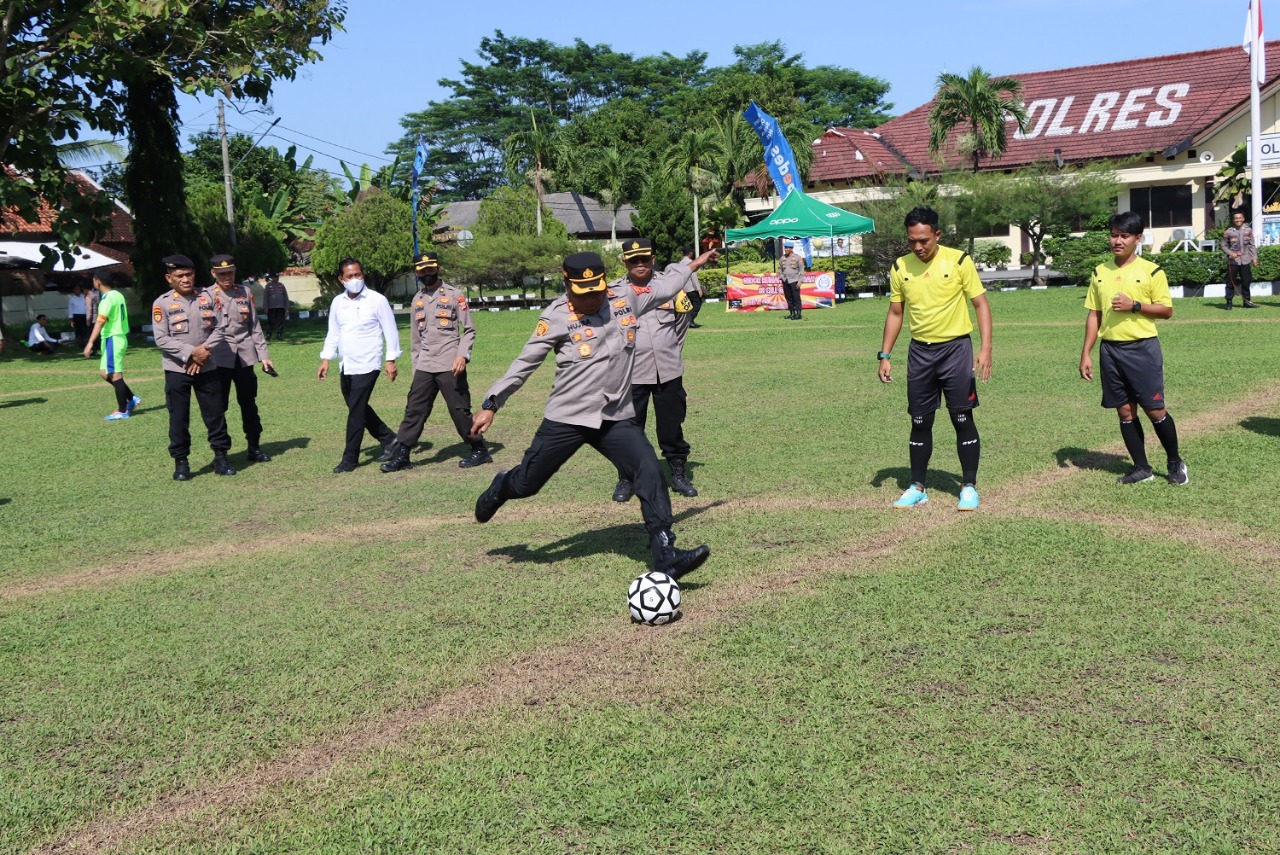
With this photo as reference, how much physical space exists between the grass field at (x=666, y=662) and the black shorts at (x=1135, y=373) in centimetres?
64

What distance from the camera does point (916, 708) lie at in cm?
477

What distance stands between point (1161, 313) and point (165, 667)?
6765 millimetres

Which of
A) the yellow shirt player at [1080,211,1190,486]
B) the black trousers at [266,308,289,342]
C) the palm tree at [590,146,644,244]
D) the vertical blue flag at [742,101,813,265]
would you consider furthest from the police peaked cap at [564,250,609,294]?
the palm tree at [590,146,644,244]

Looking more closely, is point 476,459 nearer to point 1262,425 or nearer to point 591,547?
point 591,547

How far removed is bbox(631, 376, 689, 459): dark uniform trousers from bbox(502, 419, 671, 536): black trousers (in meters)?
2.27

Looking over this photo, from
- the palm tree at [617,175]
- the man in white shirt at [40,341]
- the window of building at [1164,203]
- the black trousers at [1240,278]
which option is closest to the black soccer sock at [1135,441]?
the black trousers at [1240,278]

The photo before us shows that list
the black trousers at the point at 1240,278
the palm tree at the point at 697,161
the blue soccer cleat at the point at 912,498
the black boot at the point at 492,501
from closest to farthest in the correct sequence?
1. the black boot at the point at 492,501
2. the blue soccer cleat at the point at 912,498
3. the black trousers at the point at 1240,278
4. the palm tree at the point at 697,161

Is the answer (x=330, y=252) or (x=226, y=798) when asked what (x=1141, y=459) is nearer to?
(x=226, y=798)

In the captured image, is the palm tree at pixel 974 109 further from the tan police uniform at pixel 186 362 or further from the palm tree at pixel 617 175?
the tan police uniform at pixel 186 362

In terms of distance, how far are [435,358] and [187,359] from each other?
7.56ft

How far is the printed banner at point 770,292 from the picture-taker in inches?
1267

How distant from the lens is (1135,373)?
28.4ft

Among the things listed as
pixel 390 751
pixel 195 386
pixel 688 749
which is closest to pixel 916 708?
pixel 688 749

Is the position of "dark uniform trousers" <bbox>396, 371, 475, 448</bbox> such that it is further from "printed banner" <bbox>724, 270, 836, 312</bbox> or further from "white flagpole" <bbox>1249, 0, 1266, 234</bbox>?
"white flagpole" <bbox>1249, 0, 1266, 234</bbox>
